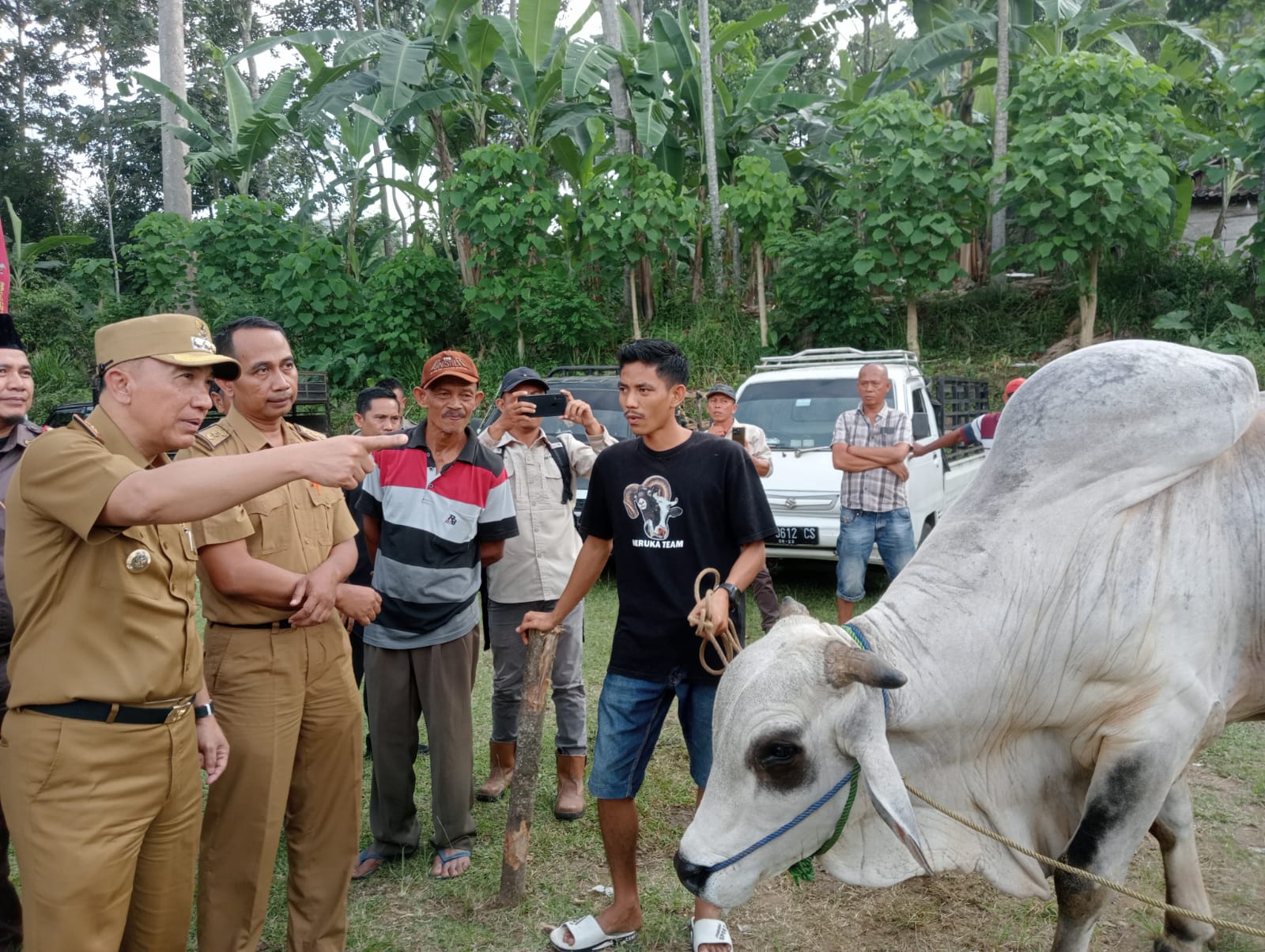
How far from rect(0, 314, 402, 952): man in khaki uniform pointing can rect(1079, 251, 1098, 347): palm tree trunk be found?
12.4 metres

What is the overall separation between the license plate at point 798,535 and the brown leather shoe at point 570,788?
3.73 metres

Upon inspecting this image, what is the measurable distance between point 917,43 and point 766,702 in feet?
48.8

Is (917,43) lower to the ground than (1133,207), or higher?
higher

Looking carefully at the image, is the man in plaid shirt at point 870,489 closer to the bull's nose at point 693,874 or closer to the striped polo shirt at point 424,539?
the striped polo shirt at point 424,539

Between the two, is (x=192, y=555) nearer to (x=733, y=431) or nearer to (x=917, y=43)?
(x=733, y=431)

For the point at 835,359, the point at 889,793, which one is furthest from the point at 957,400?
the point at 889,793

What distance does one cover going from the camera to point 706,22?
1367 cm

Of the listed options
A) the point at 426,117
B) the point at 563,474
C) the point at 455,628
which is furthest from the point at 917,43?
the point at 455,628

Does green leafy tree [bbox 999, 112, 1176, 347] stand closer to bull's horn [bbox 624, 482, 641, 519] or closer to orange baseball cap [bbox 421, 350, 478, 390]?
orange baseball cap [bbox 421, 350, 478, 390]

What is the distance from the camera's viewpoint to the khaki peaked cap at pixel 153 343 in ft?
7.59

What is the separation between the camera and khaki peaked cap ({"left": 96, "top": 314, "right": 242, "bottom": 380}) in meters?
2.31

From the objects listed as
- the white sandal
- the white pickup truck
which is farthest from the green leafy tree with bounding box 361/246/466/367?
the white sandal

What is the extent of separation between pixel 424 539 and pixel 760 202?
11033 mm

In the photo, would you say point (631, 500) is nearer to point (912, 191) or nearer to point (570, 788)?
point (570, 788)
